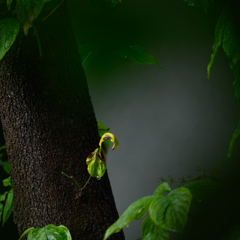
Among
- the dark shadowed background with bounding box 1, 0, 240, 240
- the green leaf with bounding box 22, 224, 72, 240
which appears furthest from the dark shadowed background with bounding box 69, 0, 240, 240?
the green leaf with bounding box 22, 224, 72, 240

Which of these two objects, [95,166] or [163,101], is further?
[163,101]

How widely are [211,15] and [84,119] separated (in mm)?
409

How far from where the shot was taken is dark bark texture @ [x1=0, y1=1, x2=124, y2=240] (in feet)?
2.18

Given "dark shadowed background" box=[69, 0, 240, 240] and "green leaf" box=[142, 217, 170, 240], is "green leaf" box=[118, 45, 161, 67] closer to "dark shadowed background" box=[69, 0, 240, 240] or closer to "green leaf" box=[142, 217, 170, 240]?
"green leaf" box=[142, 217, 170, 240]

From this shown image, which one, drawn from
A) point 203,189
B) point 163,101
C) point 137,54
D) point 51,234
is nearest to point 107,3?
point 137,54

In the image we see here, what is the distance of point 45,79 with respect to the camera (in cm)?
68

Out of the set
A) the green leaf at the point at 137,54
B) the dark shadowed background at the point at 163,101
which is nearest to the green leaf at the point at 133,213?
the green leaf at the point at 137,54

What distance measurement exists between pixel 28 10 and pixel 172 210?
0.48 meters

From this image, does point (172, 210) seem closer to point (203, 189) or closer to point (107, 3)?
point (203, 189)

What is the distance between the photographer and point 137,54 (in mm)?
840

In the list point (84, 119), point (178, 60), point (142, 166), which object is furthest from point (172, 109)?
point (84, 119)

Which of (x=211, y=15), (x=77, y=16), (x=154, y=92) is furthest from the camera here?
(x=154, y=92)

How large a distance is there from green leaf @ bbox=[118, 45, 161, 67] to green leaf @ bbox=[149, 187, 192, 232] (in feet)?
1.72

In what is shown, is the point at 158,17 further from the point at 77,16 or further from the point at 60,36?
the point at 60,36
